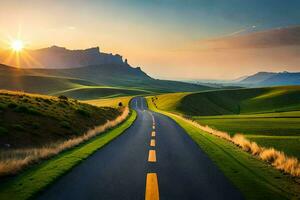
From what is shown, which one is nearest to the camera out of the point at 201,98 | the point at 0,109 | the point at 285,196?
the point at 285,196

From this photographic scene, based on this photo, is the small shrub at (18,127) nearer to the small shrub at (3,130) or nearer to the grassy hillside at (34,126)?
the grassy hillside at (34,126)

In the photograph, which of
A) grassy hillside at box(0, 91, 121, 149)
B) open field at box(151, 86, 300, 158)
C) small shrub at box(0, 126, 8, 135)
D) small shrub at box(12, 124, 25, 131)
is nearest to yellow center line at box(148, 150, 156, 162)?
grassy hillside at box(0, 91, 121, 149)

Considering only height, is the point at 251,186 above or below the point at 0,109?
below

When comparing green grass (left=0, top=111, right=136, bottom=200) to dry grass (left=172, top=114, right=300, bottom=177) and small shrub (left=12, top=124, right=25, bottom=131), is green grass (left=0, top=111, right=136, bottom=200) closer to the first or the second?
dry grass (left=172, top=114, right=300, bottom=177)

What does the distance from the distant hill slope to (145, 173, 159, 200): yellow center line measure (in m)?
71.7

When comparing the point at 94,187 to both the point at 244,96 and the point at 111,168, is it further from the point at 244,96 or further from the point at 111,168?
the point at 244,96

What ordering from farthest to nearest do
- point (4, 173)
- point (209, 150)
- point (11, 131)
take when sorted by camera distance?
point (11, 131), point (209, 150), point (4, 173)

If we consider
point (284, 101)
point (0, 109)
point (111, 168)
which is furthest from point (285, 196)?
point (284, 101)

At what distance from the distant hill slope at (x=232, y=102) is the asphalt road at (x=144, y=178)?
225ft

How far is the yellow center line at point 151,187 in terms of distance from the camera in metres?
7.20

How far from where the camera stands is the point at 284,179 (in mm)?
9641

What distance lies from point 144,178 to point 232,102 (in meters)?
118

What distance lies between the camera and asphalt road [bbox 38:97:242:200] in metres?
7.43

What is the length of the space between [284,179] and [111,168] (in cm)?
562
